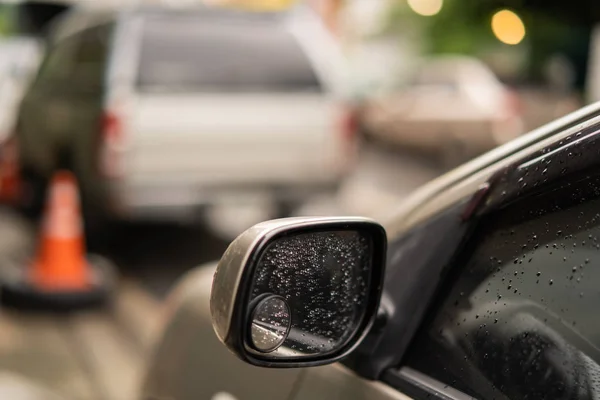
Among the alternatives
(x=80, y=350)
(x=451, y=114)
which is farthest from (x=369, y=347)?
(x=451, y=114)

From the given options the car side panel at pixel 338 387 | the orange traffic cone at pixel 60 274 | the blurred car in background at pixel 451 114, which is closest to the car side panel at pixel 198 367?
the car side panel at pixel 338 387

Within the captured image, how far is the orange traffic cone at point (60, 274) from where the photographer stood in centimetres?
641

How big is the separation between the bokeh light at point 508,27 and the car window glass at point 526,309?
3006cm

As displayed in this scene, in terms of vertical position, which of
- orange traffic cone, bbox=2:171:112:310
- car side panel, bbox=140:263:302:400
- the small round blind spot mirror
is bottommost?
orange traffic cone, bbox=2:171:112:310

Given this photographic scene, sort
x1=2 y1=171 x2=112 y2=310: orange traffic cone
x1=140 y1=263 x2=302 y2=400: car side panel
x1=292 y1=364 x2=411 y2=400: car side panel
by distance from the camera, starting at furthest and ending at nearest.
A: x1=2 y1=171 x2=112 y2=310: orange traffic cone → x1=140 y1=263 x2=302 y2=400: car side panel → x1=292 y1=364 x2=411 y2=400: car side panel

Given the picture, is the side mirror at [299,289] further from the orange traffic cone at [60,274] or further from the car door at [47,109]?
the car door at [47,109]

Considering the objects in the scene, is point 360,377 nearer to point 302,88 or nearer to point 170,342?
point 170,342

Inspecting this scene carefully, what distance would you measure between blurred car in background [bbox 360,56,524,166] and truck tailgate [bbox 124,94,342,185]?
8458 millimetres

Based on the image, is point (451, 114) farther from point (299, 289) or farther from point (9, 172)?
point (299, 289)

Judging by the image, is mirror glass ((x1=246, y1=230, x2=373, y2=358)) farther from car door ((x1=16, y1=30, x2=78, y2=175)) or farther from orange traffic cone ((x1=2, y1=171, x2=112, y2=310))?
car door ((x1=16, y1=30, x2=78, y2=175))

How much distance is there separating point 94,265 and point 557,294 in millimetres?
6055

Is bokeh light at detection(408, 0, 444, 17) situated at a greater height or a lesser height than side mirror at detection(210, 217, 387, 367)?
lesser

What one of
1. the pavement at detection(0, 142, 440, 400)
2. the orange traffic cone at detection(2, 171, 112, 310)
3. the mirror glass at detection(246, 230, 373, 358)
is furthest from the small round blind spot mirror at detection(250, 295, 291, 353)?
the orange traffic cone at detection(2, 171, 112, 310)

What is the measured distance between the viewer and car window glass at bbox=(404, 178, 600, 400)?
1.52 metres
